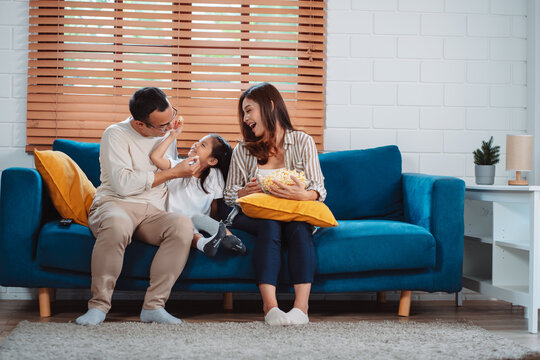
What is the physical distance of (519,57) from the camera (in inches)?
129

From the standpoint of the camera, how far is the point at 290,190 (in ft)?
7.60

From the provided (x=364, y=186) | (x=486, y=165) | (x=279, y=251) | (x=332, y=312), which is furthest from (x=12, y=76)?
(x=486, y=165)

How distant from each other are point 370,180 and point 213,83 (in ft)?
3.44

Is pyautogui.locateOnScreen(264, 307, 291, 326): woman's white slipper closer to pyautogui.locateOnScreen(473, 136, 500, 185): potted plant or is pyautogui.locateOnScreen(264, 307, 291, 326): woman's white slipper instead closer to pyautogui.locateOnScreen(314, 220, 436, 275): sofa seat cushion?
pyautogui.locateOnScreen(314, 220, 436, 275): sofa seat cushion

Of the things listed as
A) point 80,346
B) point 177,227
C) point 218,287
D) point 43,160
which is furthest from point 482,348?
point 43,160

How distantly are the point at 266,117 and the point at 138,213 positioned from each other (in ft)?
2.39

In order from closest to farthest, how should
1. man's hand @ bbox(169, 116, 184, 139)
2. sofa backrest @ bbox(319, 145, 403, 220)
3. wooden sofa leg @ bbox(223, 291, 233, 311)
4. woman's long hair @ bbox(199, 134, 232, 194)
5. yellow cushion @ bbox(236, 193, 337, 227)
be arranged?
yellow cushion @ bbox(236, 193, 337, 227)
man's hand @ bbox(169, 116, 184, 139)
woman's long hair @ bbox(199, 134, 232, 194)
wooden sofa leg @ bbox(223, 291, 233, 311)
sofa backrest @ bbox(319, 145, 403, 220)

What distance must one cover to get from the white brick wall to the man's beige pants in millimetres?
1269

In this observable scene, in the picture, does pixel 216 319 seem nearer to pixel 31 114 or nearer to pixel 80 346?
pixel 80 346

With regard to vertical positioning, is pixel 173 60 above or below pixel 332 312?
above

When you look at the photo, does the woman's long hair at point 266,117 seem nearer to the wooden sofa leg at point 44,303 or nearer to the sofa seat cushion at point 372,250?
the sofa seat cushion at point 372,250

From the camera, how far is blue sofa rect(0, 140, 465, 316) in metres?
2.30

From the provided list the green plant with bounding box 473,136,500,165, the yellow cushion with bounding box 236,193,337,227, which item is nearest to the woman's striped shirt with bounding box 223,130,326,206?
the yellow cushion with bounding box 236,193,337,227

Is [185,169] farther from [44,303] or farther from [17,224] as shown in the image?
[44,303]
